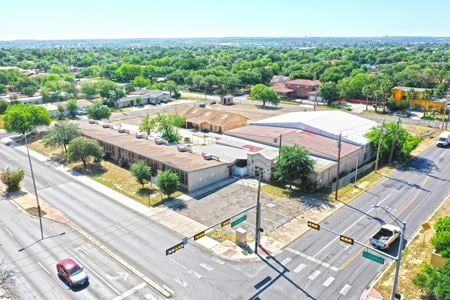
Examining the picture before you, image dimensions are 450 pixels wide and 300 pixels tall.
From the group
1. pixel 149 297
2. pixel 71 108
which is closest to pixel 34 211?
pixel 149 297

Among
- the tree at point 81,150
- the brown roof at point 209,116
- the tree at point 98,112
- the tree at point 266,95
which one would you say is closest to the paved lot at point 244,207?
the tree at point 81,150

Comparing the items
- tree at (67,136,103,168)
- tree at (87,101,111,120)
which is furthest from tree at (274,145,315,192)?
tree at (87,101,111,120)

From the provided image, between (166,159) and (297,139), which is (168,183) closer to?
(166,159)

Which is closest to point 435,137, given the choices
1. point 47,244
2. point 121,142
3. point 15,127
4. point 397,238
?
point 397,238

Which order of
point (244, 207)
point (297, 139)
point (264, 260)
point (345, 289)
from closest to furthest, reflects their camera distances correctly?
1. point (345, 289)
2. point (264, 260)
3. point (244, 207)
4. point (297, 139)

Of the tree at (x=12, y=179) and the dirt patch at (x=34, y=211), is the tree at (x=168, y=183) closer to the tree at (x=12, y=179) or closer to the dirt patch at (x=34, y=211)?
the dirt patch at (x=34, y=211)

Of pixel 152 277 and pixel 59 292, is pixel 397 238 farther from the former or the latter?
pixel 59 292
